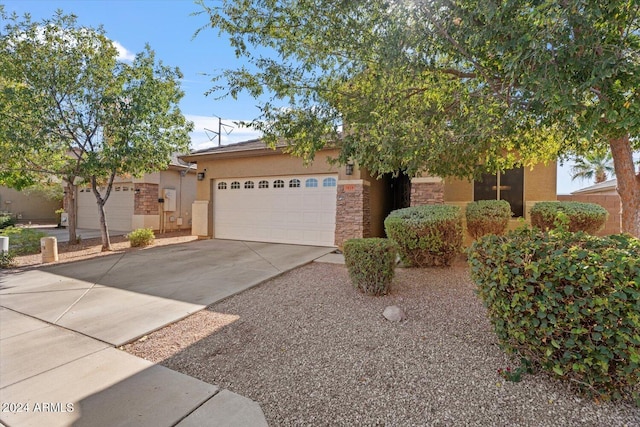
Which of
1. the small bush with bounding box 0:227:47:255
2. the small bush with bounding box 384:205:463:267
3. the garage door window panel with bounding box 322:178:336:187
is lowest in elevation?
the small bush with bounding box 0:227:47:255

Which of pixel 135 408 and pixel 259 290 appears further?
pixel 259 290

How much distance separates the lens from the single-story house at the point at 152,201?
47.0 feet

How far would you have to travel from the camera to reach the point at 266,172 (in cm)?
1081

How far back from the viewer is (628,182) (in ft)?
12.4

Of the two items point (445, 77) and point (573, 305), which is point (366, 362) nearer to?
point (573, 305)

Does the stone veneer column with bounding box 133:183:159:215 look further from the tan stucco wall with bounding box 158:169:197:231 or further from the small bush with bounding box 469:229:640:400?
the small bush with bounding box 469:229:640:400

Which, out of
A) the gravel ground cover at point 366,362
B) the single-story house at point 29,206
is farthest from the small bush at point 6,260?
the single-story house at point 29,206

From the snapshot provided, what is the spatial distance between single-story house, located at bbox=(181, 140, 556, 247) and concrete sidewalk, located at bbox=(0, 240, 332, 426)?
2.38 m

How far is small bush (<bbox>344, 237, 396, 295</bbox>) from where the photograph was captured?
475 cm

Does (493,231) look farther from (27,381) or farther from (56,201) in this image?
(56,201)

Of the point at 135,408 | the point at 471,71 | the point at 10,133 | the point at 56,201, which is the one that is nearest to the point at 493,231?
the point at 471,71

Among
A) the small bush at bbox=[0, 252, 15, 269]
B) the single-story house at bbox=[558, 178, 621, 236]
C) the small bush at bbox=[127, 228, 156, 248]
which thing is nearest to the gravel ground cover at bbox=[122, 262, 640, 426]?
the single-story house at bbox=[558, 178, 621, 236]

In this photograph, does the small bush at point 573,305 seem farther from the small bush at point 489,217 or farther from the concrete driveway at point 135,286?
the small bush at point 489,217

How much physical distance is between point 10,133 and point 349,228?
9155mm
